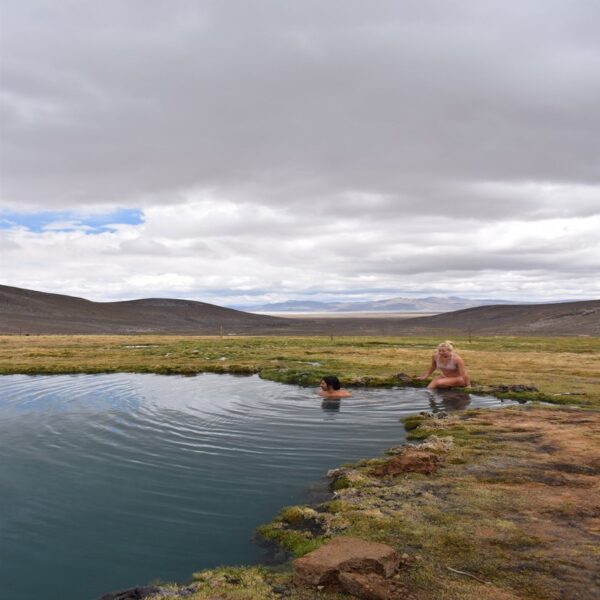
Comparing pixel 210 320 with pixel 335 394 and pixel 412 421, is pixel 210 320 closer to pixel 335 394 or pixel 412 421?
pixel 335 394

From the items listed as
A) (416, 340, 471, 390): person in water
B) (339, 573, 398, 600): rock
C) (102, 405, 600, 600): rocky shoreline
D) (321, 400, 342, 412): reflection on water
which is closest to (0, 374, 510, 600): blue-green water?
(321, 400, 342, 412): reflection on water

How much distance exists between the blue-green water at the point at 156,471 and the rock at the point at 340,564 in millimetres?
1567

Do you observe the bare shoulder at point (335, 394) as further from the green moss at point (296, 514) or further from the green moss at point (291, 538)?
the green moss at point (291, 538)

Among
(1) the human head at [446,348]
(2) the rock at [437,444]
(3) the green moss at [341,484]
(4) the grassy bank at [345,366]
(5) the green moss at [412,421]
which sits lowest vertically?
(3) the green moss at [341,484]

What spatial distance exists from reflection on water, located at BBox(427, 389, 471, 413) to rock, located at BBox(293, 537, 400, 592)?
46.9 feet

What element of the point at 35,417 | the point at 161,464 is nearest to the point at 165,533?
the point at 161,464

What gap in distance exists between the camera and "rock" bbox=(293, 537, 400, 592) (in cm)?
781

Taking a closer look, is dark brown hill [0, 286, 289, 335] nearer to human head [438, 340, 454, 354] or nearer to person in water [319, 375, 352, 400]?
person in water [319, 375, 352, 400]

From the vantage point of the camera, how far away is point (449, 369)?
89.3 ft

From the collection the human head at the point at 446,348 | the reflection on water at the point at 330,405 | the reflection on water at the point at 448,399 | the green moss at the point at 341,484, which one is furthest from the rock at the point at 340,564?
the human head at the point at 446,348

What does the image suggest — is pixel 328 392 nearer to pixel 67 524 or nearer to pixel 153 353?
pixel 67 524

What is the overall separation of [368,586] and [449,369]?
20849 mm

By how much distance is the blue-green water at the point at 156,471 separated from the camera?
30.7 feet

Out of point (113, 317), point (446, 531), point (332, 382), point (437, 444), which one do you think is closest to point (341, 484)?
point (446, 531)
